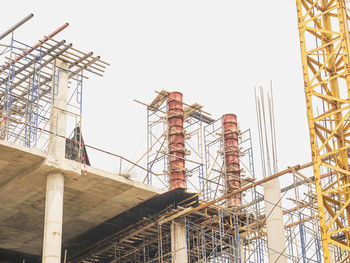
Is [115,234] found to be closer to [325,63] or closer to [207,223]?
[207,223]

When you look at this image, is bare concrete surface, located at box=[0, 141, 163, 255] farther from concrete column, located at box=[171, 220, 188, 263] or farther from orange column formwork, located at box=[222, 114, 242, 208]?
orange column formwork, located at box=[222, 114, 242, 208]

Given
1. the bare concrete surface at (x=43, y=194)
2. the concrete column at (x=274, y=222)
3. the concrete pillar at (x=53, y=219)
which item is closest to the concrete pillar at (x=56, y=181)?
the concrete pillar at (x=53, y=219)

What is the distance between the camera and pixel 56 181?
97.9 ft

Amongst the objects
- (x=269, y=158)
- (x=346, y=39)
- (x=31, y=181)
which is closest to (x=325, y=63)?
(x=346, y=39)

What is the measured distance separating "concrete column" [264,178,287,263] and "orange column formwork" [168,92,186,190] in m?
9.85

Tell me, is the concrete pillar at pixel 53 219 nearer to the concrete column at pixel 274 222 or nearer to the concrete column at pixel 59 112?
the concrete column at pixel 59 112

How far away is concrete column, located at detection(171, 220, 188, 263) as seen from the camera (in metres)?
33.7

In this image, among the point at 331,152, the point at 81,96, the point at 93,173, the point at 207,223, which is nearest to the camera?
the point at 331,152

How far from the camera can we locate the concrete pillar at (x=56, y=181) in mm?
28562

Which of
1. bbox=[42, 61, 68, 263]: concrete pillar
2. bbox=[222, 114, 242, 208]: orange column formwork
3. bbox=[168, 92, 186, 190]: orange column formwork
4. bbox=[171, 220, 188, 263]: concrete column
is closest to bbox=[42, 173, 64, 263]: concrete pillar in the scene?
bbox=[42, 61, 68, 263]: concrete pillar

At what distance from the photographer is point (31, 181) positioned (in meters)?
30.6

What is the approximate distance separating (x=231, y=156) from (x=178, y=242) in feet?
30.4

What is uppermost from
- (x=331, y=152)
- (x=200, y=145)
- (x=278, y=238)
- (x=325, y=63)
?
(x=200, y=145)

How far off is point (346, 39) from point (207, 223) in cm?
1366
